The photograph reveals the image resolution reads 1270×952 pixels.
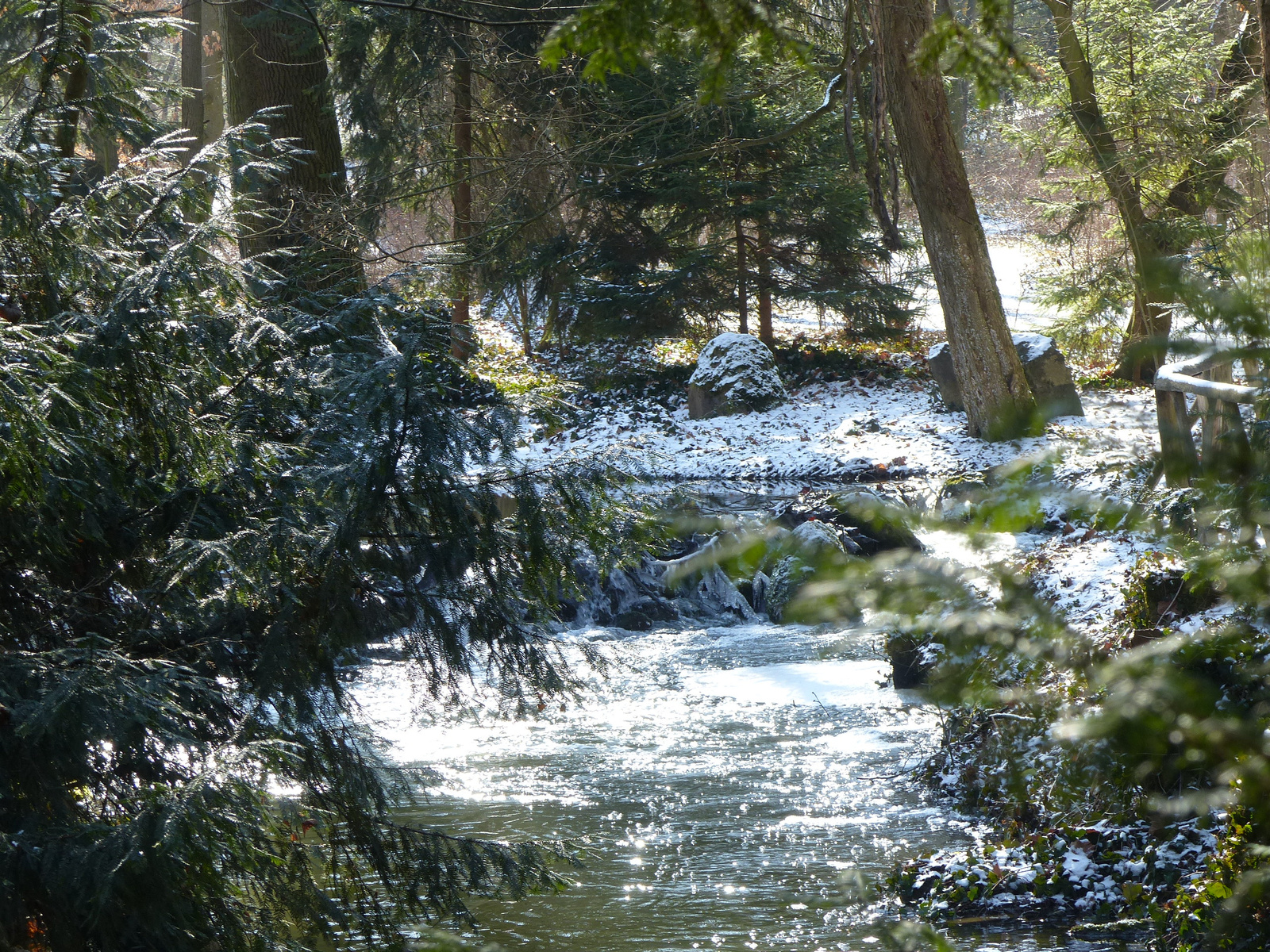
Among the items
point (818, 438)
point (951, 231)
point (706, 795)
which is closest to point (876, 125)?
point (951, 231)

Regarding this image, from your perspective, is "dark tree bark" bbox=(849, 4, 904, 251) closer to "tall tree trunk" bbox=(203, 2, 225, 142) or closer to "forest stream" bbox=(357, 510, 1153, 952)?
"forest stream" bbox=(357, 510, 1153, 952)

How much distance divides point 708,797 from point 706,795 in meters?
0.03

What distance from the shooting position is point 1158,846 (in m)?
4.61

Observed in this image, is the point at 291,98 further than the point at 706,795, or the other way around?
the point at 291,98

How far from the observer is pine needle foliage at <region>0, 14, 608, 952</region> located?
266 cm

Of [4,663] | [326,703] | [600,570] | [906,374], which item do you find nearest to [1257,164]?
[906,374]

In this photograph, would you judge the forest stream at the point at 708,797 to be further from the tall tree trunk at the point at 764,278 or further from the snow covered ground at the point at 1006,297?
the snow covered ground at the point at 1006,297

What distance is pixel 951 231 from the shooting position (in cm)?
1270

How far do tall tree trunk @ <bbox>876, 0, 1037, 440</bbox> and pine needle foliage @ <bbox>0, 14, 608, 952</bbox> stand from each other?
9.45m

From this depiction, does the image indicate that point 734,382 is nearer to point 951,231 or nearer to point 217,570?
point 951,231

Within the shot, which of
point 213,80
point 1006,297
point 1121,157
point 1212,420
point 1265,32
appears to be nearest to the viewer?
point 1265,32

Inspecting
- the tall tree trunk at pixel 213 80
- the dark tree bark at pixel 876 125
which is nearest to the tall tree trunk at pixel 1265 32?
the dark tree bark at pixel 876 125

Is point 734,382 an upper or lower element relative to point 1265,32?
lower

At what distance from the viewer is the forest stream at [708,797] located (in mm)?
4926
